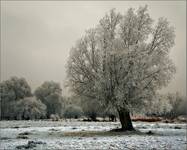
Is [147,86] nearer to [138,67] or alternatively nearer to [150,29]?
[138,67]

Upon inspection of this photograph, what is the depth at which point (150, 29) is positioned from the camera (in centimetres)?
4372

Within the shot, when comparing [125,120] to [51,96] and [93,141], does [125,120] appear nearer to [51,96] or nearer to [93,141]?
[93,141]

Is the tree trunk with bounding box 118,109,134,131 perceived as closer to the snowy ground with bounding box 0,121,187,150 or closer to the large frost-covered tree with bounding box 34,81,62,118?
the snowy ground with bounding box 0,121,187,150

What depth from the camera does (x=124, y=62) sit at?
4075 cm

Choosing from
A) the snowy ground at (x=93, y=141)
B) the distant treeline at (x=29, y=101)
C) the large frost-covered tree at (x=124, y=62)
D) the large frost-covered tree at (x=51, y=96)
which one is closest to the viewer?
the snowy ground at (x=93, y=141)

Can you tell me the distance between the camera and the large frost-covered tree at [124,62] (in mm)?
40844

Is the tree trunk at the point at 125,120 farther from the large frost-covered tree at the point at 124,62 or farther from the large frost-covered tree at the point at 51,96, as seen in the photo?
the large frost-covered tree at the point at 51,96

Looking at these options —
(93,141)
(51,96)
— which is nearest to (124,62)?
(93,141)

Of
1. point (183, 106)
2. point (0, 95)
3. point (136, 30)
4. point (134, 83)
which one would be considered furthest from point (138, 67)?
point (183, 106)

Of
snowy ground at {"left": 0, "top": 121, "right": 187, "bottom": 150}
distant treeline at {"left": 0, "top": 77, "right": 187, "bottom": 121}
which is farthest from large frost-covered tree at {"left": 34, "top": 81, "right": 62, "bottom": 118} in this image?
snowy ground at {"left": 0, "top": 121, "right": 187, "bottom": 150}

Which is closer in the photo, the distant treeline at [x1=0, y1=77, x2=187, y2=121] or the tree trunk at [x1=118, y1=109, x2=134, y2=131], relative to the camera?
the tree trunk at [x1=118, y1=109, x2=134, y2=131]

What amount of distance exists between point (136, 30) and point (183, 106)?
130420 millimetres

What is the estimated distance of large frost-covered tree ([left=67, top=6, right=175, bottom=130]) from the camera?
4084 cm

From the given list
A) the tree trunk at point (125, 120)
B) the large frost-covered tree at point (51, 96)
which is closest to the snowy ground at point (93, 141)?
the tree trunk at point (125, 120)
